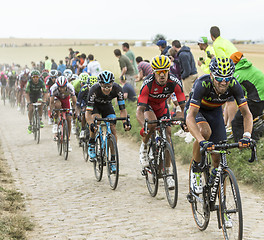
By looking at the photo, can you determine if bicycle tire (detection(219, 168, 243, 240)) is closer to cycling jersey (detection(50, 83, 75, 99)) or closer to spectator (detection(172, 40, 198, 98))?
spectator (detection(172, 40, 198, 98))

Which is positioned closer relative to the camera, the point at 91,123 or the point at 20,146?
the point at 91,123

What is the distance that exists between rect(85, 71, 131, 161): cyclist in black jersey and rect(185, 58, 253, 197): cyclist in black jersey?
9.34 feet

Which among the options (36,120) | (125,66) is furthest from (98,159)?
(125,66)

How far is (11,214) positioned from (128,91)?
35.3 feet

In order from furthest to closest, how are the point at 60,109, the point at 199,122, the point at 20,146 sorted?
the point at 20,146, the point at 60,109, the point at 199,122

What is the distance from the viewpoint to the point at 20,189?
945 cm

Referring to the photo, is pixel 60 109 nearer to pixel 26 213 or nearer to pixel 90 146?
pixel 90 146

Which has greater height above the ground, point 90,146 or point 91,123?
point 91,123

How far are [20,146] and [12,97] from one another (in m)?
15.8

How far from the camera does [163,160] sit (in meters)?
7.65

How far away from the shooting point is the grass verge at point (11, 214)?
6.46 m

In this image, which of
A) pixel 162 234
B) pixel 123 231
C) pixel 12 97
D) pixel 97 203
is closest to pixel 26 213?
pixel 97 203

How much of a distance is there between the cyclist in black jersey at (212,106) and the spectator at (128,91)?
1094cm

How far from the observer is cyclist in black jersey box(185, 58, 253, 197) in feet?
18.0
